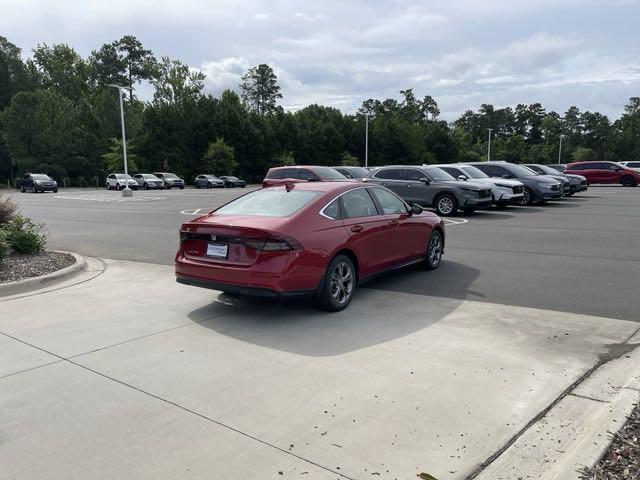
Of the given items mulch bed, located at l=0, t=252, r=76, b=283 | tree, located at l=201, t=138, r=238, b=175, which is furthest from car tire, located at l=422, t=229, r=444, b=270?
tree, located at l=201, t=138, r=238, b=175

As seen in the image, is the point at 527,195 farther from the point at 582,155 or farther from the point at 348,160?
the point at 582,155

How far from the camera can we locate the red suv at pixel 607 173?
3416 cm

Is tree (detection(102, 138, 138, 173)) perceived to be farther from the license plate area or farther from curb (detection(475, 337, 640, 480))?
curb (detection(475, 337, 640, 480))

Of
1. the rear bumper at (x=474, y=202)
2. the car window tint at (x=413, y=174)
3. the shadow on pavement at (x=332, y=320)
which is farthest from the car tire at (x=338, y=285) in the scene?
the car window tint at (x=413, y=174)

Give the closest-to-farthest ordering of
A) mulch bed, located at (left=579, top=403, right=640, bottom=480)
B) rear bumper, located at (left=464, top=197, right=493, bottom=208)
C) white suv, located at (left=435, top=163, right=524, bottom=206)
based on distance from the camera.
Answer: mulch bed, located at (left=579, top=403, right=640, bottom=480) < rear bumper, located at (left=464, top=197, right=493, bottom=208) < white suv, located at (left=435, top=163, right=524, bottom=206)

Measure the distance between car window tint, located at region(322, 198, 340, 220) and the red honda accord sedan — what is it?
0.01m

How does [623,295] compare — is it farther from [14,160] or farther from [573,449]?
[14,160]

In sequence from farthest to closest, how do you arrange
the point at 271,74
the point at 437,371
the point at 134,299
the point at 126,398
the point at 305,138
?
1. the point at 271,74
2. the point at 305,138
3. the point at 134,299
4. the point at 437,371
5. the point at 126,398

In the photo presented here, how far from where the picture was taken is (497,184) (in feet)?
63.9

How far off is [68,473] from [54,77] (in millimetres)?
87616

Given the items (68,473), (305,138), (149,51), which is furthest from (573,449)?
(149,51)

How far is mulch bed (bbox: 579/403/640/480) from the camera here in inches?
120

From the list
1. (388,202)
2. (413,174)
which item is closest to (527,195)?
(413,174)

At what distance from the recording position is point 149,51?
307 ft
